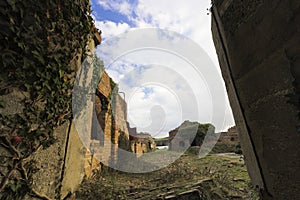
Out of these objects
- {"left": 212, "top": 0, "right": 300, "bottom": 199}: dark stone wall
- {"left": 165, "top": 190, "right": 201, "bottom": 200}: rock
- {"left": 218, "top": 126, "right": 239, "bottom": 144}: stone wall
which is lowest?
{"left": 165, "top": 190, "right": 201, "bottom": 200}: rock

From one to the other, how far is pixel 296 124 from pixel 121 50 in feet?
20.8

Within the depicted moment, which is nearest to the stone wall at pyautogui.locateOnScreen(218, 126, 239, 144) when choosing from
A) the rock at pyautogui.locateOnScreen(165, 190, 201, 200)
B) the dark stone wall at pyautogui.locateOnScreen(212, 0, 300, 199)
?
the rock at pyautogui.locateOnScreen(165, 190, 201, 200)

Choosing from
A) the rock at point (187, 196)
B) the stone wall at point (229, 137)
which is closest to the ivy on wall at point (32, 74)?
the rock at point (187, 196)

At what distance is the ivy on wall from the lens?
1.24 meters

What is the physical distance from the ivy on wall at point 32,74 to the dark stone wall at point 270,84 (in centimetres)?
161

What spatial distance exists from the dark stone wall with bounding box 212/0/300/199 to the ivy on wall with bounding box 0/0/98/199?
63.5 inches

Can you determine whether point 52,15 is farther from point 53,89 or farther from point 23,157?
point 23,157

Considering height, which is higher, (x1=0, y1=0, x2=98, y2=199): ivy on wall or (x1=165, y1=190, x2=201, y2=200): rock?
(x1=0, y1=0, x2=98, y2=199): ivy on wall

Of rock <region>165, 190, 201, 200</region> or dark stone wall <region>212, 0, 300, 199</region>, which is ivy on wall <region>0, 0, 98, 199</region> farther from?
rock <region>165, 190, 201, 200</region>

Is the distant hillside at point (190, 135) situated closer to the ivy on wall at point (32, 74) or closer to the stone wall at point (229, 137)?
the stone wall at point (229, 137)

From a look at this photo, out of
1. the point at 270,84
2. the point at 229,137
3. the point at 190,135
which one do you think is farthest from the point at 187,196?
the point at 229,137

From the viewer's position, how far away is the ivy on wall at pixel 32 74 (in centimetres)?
124

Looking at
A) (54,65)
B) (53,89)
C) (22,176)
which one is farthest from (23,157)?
(54,65)

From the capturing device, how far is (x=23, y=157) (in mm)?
1349
